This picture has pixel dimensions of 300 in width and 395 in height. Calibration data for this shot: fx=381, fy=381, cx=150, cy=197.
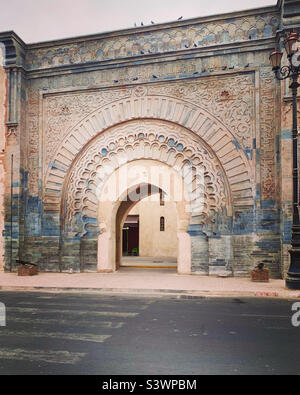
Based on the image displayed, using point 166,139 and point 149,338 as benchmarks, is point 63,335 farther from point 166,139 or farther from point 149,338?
point 166,139

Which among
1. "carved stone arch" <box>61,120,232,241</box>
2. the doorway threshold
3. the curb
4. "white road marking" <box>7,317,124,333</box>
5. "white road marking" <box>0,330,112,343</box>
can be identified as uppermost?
"carved stone arch" <box>61,120,232,241</box>

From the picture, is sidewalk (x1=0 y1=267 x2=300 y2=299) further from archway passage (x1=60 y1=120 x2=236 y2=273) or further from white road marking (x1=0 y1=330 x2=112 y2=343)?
white road marking (x1=0 y1=330 x2=112 y2=343)

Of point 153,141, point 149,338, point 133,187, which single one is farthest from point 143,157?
point 149,338

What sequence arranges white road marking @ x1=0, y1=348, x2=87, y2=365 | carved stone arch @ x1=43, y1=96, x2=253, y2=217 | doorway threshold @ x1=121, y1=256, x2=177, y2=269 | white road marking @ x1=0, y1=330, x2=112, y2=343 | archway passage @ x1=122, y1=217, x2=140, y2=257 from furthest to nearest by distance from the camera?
archway passage @ x1=122, y1=217, x2=140, y2=257 < doorway threshold @ x1=121, y1=256, x2=177, y2=269 < carved stone arch @ x1=43, y1=96, x2=253, y2=217 < white road marking @ x1=0, y1=330, x2=112, y2=343 < white road marking @ x1=0, y1=348, x2=87, y2=365

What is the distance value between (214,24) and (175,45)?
1341 millimetres

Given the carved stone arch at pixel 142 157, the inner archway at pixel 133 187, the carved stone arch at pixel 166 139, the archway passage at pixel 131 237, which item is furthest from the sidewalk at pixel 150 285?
the archway passage at pixel 131 237

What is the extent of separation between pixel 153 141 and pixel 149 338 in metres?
8.13

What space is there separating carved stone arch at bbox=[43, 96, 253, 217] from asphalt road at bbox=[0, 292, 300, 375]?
454 centimetres

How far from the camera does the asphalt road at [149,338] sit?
4027 mm

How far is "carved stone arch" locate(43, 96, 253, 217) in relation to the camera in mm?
11414

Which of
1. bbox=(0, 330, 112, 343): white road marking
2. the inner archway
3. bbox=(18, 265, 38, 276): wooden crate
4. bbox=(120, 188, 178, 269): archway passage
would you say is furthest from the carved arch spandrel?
bbox=(120, 188, 178, 269): archway passage

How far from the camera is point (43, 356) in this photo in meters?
4.39

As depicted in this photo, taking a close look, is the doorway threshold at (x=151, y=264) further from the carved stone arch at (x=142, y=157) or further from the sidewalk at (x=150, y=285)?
the carved stone arch at (x=142, y=157)
